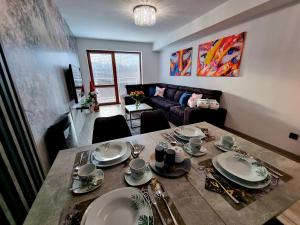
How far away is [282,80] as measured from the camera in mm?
2150

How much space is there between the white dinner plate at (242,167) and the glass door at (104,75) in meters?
5.36

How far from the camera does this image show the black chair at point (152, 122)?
5.36ft

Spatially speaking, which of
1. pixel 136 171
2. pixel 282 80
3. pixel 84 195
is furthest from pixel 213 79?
pixel 84 195

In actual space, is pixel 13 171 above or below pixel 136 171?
below

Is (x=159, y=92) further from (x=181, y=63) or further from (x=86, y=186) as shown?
(x=86, y=186)

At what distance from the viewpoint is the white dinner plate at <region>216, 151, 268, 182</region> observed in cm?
75

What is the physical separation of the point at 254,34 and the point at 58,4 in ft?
11.7

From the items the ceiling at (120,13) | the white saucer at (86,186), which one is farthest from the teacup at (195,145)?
the ceiling at (120,13)

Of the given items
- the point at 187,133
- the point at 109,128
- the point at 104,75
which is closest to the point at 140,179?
the point at 187,133

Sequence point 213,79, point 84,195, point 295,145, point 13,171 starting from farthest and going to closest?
point 213,79 → point 295,145 → point 13,171 → point 84,195

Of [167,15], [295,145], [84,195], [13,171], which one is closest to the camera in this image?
[84,195]

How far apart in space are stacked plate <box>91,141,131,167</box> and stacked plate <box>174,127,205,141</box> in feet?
1.61

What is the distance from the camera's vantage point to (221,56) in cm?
300

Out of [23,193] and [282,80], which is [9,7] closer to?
[23,193]
